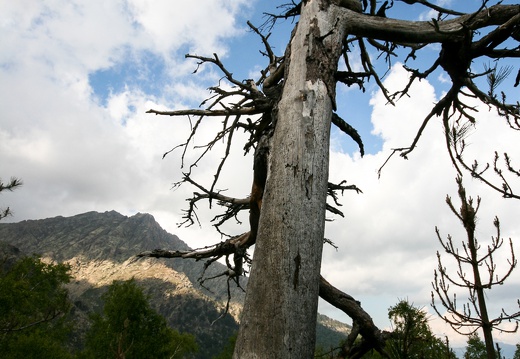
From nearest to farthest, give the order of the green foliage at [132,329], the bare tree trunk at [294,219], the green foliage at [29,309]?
the bare tree trunk at [294,219]
the green foliage at [29,309]
the green foliage at [132,329]

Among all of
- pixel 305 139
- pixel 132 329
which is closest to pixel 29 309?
pixel 132 329

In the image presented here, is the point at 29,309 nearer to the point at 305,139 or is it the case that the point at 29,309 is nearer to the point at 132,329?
the point at 132,329

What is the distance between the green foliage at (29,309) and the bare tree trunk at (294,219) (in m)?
8.76

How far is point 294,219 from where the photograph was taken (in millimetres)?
1717

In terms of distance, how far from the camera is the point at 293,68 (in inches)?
96.2

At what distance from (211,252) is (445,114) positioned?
9.78 ft

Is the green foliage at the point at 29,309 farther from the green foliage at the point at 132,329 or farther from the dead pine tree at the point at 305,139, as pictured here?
the dead pine tree at the point at 305,139

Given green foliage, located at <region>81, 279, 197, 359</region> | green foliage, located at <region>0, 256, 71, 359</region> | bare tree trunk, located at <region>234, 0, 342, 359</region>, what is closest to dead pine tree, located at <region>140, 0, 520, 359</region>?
bare tree trunk, located at <region>234, 0, 342, 359</region>

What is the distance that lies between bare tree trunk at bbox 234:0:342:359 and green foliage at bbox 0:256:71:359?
876 centimetres

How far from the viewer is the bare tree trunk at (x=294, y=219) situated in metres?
1.45

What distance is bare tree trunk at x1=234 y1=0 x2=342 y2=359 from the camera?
145 centimetres

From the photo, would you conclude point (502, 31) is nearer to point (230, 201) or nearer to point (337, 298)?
point (337, 298)

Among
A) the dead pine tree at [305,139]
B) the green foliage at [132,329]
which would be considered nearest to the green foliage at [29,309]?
the green foliage at [132,329]

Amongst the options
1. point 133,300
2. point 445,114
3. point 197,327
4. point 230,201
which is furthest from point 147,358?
point 197,327
